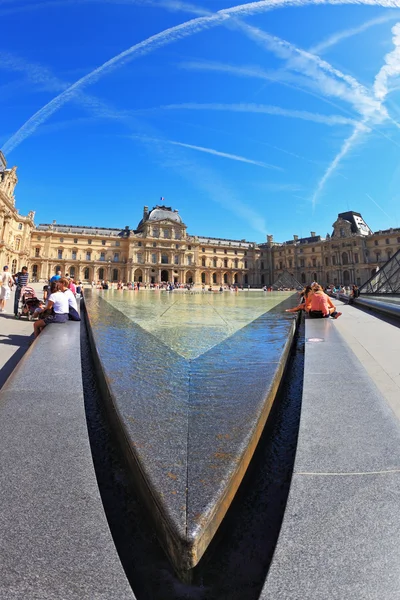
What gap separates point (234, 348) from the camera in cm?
329

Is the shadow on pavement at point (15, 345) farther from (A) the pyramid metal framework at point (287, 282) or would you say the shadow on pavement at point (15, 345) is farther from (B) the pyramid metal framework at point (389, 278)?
(A) the pyramid metal framework at point (287, 282)

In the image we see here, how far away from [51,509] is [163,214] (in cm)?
6579

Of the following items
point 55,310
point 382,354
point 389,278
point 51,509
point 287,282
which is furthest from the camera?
point 287,282

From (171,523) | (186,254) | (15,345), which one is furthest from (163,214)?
(171,523)

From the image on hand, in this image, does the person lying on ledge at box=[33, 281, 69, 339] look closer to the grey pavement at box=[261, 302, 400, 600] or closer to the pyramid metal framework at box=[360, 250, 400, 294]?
the grey pavement at box=[261, 302, 400, 600]

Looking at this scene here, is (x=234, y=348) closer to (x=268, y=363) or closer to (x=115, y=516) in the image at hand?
(x=268, y=363)

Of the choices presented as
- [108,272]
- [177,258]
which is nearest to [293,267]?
[177,258]

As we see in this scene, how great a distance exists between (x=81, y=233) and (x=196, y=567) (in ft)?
210

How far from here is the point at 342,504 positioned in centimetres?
110

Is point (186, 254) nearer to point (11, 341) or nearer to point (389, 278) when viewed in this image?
point (389, 278)

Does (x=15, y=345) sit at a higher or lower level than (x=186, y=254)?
lower

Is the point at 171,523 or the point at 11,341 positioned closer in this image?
the point at 171,523

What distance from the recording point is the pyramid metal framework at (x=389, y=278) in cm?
1452

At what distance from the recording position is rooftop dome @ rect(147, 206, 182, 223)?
62.8 m
